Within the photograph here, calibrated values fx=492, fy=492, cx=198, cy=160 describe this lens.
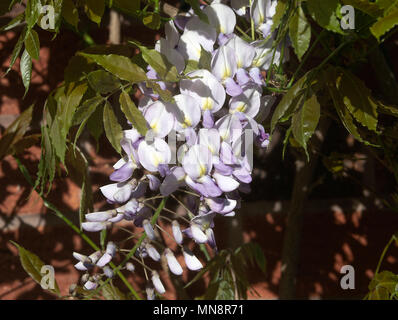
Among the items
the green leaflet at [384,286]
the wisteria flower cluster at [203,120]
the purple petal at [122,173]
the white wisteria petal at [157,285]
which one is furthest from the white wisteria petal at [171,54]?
the green leaflet at [384,286]

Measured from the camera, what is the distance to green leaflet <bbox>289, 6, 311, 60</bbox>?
0.40 metres

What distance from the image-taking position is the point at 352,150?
927 millimetres

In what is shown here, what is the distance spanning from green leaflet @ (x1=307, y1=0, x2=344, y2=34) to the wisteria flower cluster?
7cm

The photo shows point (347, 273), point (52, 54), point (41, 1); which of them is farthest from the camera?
point (347, 273)

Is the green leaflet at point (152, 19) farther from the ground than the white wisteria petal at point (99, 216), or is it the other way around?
the green leaflet at point (152, 19)

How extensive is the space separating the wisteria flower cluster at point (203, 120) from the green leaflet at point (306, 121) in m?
0.04

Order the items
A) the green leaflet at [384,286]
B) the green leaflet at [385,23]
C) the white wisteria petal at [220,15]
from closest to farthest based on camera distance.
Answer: the green leaflet at [385,23]
the white wisteria petal at [220,15]
the green leaflet at [384,286]

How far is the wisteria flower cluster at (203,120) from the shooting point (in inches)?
17.7

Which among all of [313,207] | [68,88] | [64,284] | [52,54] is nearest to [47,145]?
[68,88]

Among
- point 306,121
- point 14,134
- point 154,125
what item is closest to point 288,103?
point 306,121

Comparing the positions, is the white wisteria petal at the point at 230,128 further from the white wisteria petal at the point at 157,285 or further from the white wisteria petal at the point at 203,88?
the white wisteria petal at the point at 157,285

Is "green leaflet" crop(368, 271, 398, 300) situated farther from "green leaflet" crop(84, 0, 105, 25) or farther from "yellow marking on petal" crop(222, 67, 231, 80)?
"green leaflet" crop(84, 0, 105, 25)
